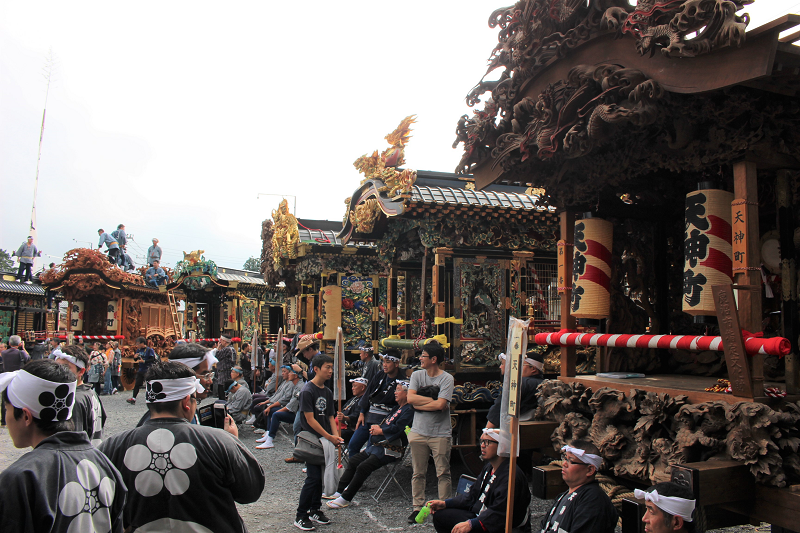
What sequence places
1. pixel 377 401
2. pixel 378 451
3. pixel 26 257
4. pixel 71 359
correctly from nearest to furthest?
pixel 71 359 < pixel 378 451 < pixel 377 401 < pixel 26 257

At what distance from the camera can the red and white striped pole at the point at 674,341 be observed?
3.42 metres

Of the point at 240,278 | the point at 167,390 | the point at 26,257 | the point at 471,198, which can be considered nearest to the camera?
the point at 167,390

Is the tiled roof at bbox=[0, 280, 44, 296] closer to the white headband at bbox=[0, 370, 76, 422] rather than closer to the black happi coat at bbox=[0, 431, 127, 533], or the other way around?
the white headband at bbox=[0, 370, 76, 422]

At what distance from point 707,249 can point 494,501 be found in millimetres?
2611

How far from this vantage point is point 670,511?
113 inches

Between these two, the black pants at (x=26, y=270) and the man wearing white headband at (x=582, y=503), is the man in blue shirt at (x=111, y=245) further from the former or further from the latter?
the man wearing white headband at (x=582, y=503)

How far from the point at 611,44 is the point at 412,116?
5.90 metres

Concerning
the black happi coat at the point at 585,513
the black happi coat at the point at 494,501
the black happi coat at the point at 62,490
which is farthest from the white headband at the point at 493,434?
the black happi coat at the point at 62,490

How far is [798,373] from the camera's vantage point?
13.9 feet

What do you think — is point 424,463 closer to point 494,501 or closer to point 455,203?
point 494,501

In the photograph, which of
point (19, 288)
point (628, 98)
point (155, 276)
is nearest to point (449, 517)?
point (628, 98)

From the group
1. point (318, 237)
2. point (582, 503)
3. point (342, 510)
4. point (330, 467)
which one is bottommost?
point (342, 510)

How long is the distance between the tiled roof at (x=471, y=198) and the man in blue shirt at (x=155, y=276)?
15.5 meters

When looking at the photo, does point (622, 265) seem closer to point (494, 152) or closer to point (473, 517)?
point (494, 152)
